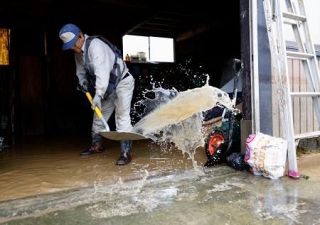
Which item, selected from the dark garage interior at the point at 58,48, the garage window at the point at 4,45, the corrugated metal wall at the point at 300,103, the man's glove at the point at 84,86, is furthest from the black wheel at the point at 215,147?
the garage window at the point at 4,45

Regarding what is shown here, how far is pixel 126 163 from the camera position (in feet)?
13.5

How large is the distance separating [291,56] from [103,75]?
2.29 m

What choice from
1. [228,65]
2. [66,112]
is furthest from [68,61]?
[228,65]

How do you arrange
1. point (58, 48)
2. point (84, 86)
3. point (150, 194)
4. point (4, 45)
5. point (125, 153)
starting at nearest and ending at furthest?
point (150, 194) → point (125, 153) → point (84, 86) → point (4, 45) → point (58, 48)

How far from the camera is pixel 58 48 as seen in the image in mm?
8219

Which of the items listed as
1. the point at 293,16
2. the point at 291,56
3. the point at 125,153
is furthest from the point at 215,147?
the point at 293,16

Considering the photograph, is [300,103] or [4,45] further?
[4,45]

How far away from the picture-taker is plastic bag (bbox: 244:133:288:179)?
3.37 metres

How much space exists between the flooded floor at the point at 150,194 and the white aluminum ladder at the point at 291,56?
437mm

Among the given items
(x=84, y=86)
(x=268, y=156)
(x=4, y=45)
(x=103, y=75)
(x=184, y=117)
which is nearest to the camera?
(x=268, y=156)

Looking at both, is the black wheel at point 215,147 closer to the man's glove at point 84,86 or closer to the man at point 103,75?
the man at point 103,75

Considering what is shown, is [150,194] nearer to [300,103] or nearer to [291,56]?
[291,56]

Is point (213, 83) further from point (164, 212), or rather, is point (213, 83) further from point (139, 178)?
point (164, 212)

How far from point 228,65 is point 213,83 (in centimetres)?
140
